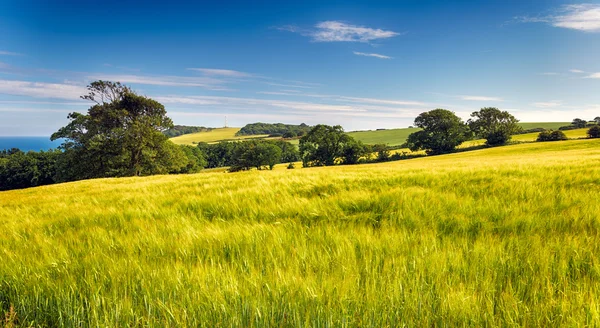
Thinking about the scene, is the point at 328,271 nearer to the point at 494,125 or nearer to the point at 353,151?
the point at 353,151

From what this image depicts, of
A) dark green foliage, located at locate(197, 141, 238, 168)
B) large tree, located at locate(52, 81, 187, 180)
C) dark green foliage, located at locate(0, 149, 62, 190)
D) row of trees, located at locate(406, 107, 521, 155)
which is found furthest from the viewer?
dark green foliage, located at locate(197, 141, 238, 168)

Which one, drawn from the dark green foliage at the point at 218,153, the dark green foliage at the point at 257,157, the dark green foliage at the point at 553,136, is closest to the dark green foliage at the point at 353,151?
the dark green foliage at the point at 257,157

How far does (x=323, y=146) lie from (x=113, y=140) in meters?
53.3

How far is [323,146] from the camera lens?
251 feet

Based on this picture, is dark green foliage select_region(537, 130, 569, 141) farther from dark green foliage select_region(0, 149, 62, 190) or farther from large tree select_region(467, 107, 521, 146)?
dark green foliage select_region(0, 149, 62, 190)

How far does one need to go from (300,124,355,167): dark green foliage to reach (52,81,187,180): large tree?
44988 millimetres

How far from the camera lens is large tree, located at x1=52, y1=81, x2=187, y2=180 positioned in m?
34.2

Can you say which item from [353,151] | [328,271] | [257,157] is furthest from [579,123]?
[328,271]

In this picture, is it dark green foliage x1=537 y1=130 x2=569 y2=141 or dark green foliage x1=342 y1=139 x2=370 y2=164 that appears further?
dark green foliage x1=342 y1=139 x2=370 y2=164

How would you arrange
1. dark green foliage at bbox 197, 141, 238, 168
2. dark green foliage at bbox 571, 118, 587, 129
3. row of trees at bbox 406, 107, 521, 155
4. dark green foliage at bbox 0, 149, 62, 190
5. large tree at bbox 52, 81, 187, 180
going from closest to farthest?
1. large tree at bbox 52, 81, 187, 180
2. dark green foliage at bbox 0, 149, 62, 190
3. row of trees at bbox 406, 107, 521, 155
4. dark green foliage at bbox 571, 118, 587, 129
5. dark green foliage at bbox 197, 141, 238, 168

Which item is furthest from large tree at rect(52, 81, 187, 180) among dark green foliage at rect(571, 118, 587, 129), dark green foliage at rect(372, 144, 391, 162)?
dark green foliage at rect(571, 118, 587, 129)

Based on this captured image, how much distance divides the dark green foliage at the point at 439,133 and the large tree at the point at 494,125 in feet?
14.4

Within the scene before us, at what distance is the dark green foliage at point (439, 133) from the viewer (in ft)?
243

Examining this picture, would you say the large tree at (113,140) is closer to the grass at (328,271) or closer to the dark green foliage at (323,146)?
the grass at (328,271)
